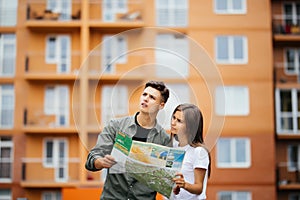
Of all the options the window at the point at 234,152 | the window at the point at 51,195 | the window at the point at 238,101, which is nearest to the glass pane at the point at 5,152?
the window at the point at 51,195

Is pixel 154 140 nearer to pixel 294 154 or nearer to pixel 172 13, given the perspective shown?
pixel 172 13

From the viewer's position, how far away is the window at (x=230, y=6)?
25.7 ft

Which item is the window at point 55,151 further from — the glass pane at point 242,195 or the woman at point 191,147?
the woman at point 191,147

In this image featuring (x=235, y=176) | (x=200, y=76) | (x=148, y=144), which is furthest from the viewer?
(x=235, y=176)

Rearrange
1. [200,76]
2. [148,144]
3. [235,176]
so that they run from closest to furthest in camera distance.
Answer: [148,144]
[200,76]
[235,176]

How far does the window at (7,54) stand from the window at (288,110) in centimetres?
337

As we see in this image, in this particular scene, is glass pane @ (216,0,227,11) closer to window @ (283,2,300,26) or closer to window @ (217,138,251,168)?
window @ (283,2,300,26)

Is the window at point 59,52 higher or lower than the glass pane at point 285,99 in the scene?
higher

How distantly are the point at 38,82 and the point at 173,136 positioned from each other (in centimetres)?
651

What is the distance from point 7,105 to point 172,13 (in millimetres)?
2395

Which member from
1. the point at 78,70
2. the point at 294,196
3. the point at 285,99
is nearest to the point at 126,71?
the point at 78,70

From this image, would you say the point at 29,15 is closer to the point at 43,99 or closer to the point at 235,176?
the point at 43,99

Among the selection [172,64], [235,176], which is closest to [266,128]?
[235,176]

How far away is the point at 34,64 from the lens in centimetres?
795
